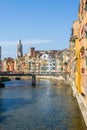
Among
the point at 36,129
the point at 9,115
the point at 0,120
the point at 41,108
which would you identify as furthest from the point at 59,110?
the point at 36,129

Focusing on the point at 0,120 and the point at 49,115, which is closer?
the point at 0,120

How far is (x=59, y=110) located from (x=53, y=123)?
12568 millimetres

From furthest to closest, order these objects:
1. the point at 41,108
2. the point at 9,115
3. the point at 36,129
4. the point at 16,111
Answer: the point at 41,108
the point at 16,111
the point at 9,115
the point at 36,129

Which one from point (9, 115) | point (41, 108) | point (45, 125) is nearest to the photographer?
point (45, 125)

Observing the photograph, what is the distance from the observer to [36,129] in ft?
141

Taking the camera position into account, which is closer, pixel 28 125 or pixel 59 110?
pixel 28 125

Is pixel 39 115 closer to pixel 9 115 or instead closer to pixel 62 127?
pixel 9 115

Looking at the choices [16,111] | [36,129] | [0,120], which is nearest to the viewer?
[36,129]

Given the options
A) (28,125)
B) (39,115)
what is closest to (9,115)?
(39,115)

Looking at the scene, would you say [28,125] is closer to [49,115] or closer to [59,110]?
[49,115]

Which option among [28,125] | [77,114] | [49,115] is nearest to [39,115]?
[49,115]

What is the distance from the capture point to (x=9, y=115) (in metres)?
53.9

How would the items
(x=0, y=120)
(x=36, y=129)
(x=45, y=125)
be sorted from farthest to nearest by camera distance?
(x=0, y=120), (x=45, y=125), (x=36, y=129)

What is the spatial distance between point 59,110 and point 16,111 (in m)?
6.94
